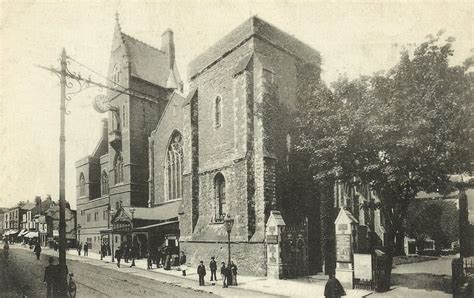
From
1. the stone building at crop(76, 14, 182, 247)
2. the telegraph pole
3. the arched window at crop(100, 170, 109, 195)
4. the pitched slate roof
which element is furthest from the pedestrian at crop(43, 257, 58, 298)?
the arched window at crop(100, 170, 109, 195)

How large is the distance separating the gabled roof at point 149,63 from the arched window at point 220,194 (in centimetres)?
1813

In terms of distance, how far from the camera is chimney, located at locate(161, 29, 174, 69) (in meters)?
42.6

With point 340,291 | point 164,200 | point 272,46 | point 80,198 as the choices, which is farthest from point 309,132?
Result: point 80,198

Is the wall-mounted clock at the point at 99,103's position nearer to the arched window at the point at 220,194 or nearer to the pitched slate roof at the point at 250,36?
the pitched slate roof at the point at 250,36

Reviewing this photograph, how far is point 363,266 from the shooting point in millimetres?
15766

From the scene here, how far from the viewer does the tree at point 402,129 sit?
47.4 feet

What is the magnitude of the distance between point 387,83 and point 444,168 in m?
4.12

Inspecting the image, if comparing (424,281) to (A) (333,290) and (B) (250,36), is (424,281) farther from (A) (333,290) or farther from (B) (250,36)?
(B) (250,36)

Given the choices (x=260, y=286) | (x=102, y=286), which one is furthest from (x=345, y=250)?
(x=102, y=286)

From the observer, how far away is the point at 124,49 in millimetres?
36406

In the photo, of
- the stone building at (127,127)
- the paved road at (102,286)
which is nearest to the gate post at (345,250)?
the paved road at (102,286)

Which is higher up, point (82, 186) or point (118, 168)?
point (118, 168)

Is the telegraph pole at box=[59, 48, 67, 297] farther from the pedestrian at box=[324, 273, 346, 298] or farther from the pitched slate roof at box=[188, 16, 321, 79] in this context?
the pitched slate roof at box=[188, 16, 321, 79]

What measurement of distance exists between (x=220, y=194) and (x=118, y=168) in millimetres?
18809
